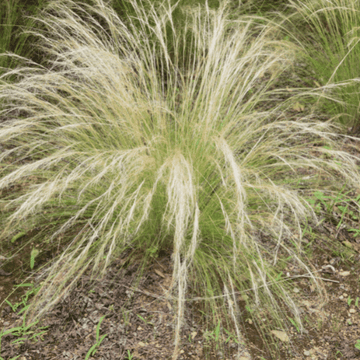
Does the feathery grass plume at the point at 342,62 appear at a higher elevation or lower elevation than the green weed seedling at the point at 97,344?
higher

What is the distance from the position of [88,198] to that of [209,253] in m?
0.64

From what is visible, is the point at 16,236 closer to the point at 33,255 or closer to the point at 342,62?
the point at 33,255

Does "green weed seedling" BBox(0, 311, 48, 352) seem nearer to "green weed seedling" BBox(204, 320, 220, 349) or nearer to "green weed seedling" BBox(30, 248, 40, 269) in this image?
"green weed seedling" BBox(30, 248, 40, 269)

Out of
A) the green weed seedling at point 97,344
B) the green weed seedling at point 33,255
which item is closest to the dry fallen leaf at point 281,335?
the green weed seedling at point 97,344

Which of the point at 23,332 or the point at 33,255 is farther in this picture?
the point at 33,255

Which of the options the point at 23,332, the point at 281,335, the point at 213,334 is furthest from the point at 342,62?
the point at 23,332

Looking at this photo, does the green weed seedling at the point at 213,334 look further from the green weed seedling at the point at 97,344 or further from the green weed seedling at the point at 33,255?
the green weed seedling at the point at 33,255

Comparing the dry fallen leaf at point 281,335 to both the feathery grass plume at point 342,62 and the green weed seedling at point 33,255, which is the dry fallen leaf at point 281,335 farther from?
Result: the feathery grass plume at point 342,62

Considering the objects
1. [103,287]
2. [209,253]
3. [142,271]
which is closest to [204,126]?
[209,253]

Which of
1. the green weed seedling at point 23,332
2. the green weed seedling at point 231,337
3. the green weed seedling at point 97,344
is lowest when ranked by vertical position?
the green weed seedling at point 231,337

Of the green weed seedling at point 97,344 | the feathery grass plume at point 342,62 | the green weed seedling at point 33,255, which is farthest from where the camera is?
the feathery grass plume at point 342,62

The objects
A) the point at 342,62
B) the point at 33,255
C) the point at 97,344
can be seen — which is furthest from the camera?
the point at 342,62

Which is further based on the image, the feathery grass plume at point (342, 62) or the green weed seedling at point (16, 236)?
the feathery grass plume at point (342, 62)

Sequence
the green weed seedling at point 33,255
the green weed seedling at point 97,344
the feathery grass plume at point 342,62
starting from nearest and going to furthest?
the green weed seedling at point 97,344, the green weed seedling at point 33,255, the feathery grass plume at point 342,62
